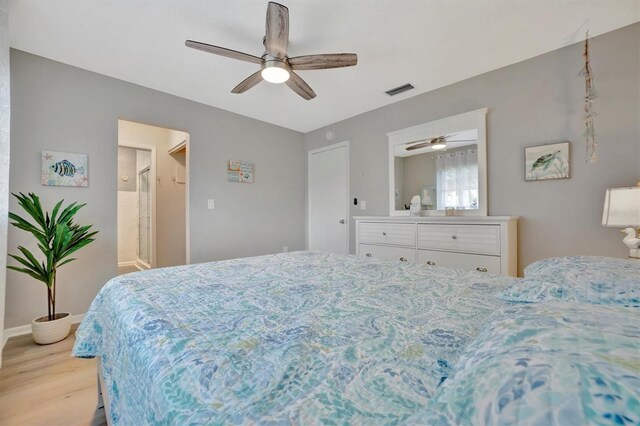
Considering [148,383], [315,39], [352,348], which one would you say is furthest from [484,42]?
[148,383]

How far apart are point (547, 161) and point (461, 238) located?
973mm

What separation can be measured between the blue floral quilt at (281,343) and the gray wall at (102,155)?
1.76 m

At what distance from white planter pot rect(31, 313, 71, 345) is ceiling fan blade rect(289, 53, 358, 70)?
2.83 metres

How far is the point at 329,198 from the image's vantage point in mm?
4172

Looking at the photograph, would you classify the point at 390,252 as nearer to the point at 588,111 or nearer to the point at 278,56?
the point at 588,111

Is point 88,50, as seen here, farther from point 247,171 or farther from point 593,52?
point 593,52

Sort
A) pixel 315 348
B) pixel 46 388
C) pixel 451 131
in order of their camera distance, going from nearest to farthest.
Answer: pixel 315 348 < pixel 46 388 < pixel 451 131

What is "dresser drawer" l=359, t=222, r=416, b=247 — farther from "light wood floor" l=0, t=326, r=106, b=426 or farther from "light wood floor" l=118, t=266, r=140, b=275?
"light wood floor" l=118, t=266, r=140, b=275

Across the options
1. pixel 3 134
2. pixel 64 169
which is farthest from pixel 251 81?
pixel 64 169

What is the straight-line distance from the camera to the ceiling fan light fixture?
6.19ft

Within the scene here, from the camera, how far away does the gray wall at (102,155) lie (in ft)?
7.54

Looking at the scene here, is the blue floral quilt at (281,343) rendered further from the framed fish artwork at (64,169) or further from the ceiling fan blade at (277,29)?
the framed fish artwork at (64,169)

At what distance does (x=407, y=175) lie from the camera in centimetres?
323

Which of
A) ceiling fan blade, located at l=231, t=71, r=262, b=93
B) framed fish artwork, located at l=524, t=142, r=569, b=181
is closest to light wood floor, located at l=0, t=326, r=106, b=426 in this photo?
ceiling fan blade, located at l=231, t=71, r=262, b=93
